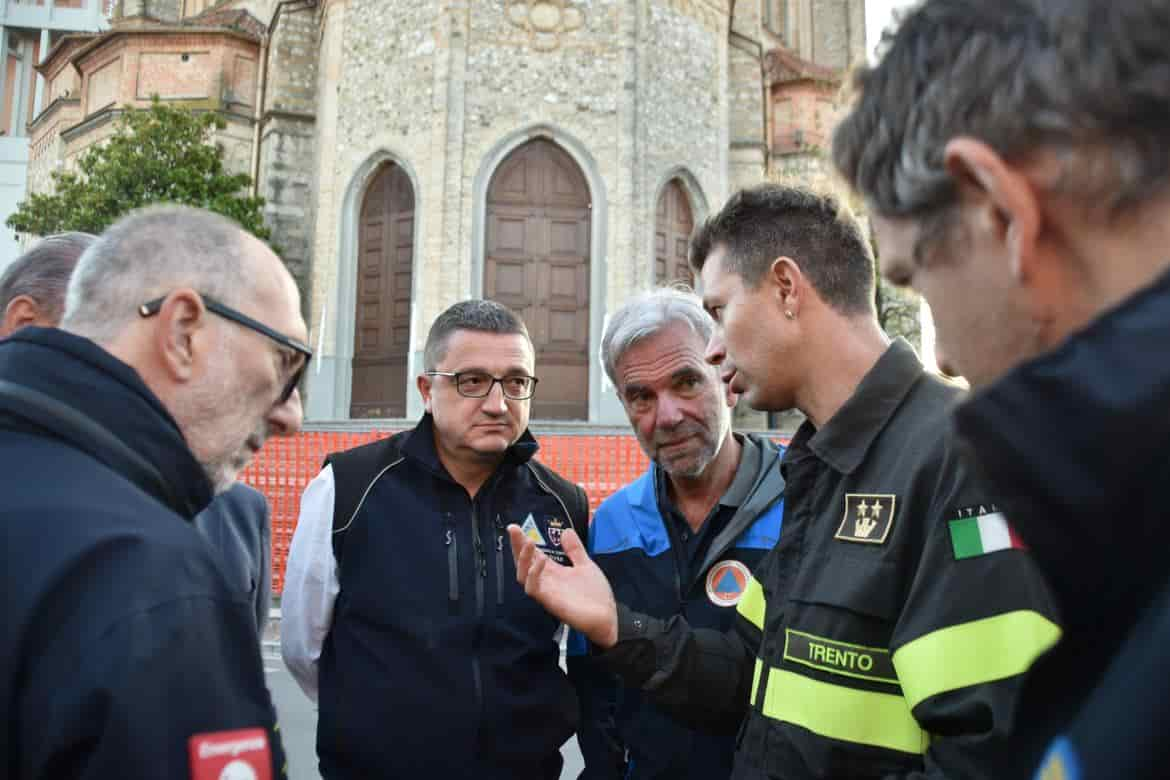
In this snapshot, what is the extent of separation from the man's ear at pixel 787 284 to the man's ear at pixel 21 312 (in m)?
2.27

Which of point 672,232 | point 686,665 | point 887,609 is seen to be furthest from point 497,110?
point 887,609

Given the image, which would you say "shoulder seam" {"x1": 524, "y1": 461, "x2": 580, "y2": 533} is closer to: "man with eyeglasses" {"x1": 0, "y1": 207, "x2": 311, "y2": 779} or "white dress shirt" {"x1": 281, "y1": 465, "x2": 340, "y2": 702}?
"white dress shirt" {"x1": 281, "y1": 465, "x2": 340, "y2": 702}

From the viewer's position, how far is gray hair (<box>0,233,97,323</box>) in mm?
2844

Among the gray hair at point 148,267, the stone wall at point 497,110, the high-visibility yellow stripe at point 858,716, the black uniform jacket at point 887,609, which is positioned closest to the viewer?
the black uniform jacket at point 887,609

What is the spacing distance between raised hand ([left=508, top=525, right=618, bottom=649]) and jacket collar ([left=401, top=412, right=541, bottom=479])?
1.95ft

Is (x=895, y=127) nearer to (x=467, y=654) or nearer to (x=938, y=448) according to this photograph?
(x=938, y=448)

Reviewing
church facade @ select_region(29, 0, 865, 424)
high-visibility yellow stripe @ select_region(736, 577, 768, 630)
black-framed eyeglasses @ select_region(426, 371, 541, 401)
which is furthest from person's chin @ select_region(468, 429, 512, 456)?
church facade @ select_region(29, 0, 865, 424)

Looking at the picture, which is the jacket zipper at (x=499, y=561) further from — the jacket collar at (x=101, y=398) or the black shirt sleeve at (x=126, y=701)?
the black shirt sleeve at (x=126, y=701)

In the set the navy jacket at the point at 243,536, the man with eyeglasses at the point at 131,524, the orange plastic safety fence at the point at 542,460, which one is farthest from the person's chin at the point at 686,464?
the orange plastic safety fence at the point at 542,460

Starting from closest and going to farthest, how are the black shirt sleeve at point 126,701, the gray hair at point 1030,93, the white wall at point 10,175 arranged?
the gray hair at point 1030,93 < the black shirt sleeve at point 126,701 < the white wall at point 10,175

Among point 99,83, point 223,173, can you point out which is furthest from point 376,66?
point 99,83

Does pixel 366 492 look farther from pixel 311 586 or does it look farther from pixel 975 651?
pixel 975 651

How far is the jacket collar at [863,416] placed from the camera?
1851mm

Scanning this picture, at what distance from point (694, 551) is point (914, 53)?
6.26 ft
